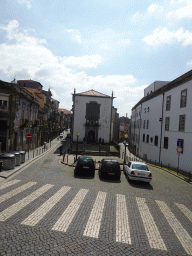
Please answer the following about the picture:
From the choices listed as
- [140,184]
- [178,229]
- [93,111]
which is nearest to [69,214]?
[178,229]

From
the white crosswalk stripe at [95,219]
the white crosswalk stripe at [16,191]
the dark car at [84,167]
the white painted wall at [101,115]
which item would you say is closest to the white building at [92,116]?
the white painted wall at [101,115]

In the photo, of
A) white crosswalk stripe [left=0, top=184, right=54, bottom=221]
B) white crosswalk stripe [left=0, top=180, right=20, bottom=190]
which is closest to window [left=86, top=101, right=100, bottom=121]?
white crosswalk stripe [left=0, top=180, right=20, bottom=190]

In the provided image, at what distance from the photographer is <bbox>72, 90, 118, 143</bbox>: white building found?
40312mm

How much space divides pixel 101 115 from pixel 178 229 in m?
34.7

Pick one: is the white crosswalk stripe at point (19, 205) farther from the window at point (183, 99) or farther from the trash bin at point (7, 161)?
the window at point (183, 99)

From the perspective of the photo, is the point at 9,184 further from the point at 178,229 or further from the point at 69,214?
the point at 178,229

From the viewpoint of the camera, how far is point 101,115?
41.0 metres

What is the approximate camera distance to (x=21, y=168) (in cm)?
1623

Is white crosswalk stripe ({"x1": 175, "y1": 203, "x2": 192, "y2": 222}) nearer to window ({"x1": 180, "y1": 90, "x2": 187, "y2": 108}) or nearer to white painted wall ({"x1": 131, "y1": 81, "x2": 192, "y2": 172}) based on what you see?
white painted wall ({"x1": 131, "y1": 81, "x2": 192, "y2": 172})

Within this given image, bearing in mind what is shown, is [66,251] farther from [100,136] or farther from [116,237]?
[100,136]

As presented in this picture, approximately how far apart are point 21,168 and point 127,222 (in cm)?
1181

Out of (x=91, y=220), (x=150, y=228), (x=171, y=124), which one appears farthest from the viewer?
(x=171, y=124)

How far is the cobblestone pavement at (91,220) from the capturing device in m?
5.35

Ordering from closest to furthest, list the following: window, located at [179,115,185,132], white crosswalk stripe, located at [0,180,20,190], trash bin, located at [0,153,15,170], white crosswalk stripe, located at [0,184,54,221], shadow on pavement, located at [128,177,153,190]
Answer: white crosswalk stripe, located at [0,184,54,221] → white crosswalk stripe, located at [0,180,20,190] → shadow on pavement, located at [128,177,153,190] → trash bin, located at [0,153,15,170] → window, located at [179,115,185,132]
